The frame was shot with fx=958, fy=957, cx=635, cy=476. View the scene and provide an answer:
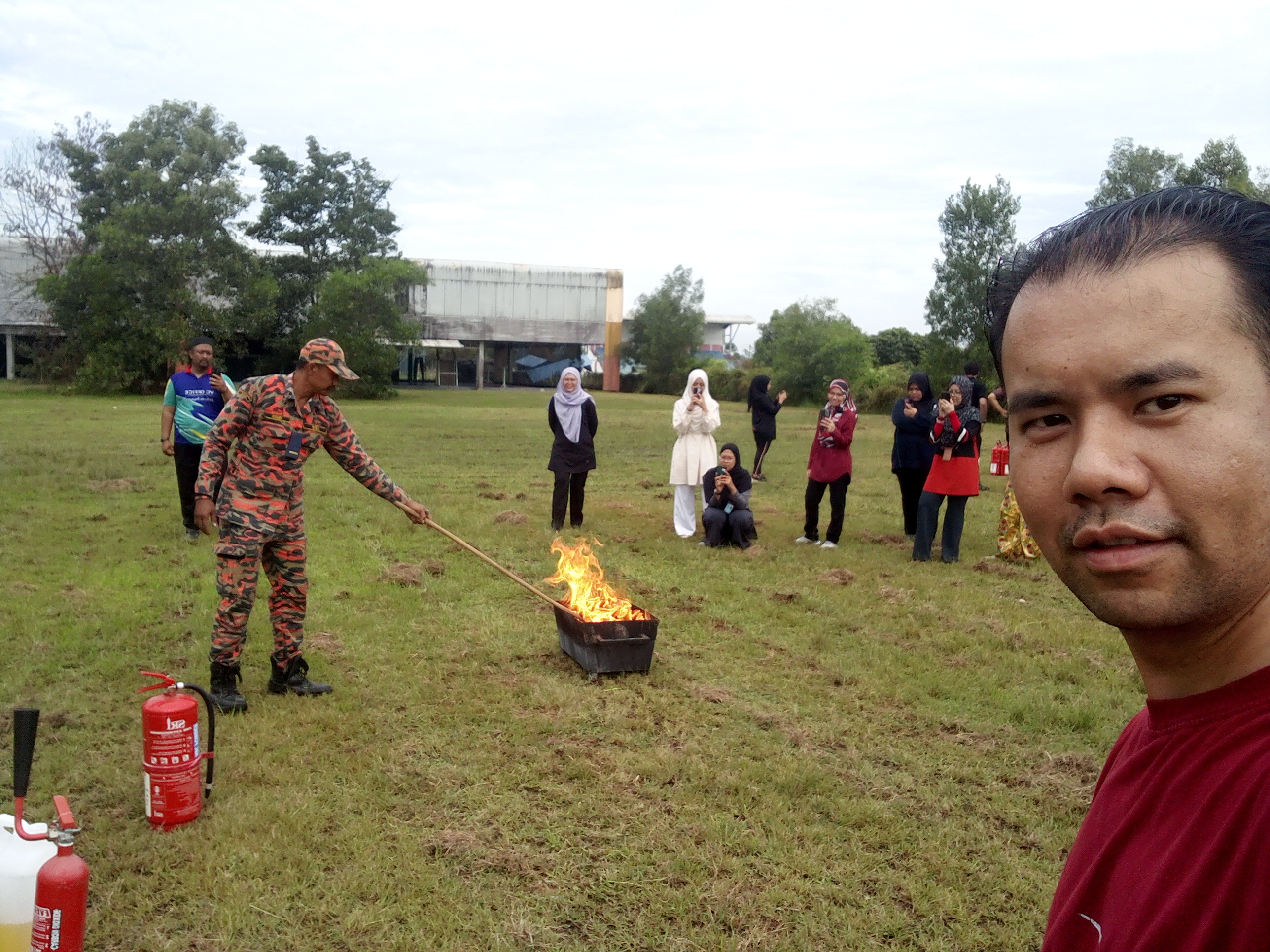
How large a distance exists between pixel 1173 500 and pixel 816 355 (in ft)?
155

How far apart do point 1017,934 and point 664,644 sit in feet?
12.1

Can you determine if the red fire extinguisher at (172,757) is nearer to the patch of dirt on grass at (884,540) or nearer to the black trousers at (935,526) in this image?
the black trousers at (935,526)

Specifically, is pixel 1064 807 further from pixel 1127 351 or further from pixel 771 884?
pixel 1127 351

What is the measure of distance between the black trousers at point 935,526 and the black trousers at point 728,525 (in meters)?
1.73

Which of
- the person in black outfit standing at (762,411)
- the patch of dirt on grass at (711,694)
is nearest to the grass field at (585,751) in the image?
the patch of dirt on grass at (711,694)

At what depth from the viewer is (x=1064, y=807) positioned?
173 inches

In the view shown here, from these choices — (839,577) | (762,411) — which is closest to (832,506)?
(839,577)

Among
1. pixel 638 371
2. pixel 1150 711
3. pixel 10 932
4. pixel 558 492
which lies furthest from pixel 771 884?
pixel 638 371

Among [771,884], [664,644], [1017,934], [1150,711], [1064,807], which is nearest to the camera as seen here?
[1150,711]

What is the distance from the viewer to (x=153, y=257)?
3616cm

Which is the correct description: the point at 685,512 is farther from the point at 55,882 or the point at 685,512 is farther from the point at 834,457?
the point at 55,882

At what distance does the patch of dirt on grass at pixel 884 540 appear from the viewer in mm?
10766

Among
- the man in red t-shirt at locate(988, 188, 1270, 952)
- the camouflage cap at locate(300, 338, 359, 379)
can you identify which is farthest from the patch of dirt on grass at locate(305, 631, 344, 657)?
the man in red t-shirt at locate(988, 188, 1270, 952)


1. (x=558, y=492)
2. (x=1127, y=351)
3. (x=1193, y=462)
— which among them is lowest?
(x=558, y=492)
